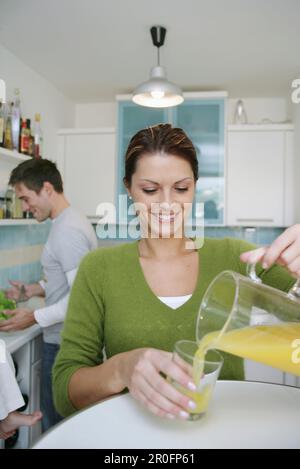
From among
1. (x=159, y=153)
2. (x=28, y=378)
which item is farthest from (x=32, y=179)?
(x=159, y=153)

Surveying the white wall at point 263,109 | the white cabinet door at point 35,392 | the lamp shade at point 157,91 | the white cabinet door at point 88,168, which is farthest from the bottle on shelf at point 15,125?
the white wall at point 263,109

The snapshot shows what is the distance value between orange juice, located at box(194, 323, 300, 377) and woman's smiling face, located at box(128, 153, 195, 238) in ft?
1.23

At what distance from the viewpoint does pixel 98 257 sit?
2.95 feet

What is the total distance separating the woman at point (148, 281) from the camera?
0.81 m

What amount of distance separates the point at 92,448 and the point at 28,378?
1.36 metres

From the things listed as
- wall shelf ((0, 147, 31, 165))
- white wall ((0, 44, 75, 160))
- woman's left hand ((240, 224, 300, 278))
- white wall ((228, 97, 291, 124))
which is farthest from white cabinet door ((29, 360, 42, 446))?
white wall ((228, 97, 291, 124))

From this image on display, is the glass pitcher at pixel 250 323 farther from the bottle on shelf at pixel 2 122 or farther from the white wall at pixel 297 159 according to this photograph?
the white wall at pixel 297 159

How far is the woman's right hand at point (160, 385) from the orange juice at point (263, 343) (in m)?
0.05

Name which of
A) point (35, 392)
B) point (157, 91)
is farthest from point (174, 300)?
point (35, 392)

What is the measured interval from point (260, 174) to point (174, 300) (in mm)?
1914

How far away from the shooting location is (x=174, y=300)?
88 centimetres

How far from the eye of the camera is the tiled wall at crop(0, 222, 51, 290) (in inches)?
82.2

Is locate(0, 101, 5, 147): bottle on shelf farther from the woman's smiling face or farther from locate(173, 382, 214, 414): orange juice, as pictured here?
locate(173, 382, 214, 414): orange juice

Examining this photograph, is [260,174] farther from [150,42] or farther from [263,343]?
[263,343]
